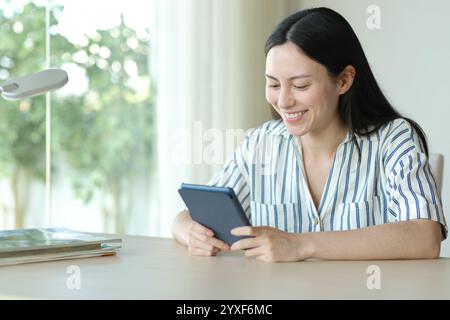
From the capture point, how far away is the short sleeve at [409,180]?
1729mm

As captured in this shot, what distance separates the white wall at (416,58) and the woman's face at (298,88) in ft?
4.33

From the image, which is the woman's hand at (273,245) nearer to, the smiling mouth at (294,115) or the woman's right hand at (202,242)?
the woman's right hand at (202,242)

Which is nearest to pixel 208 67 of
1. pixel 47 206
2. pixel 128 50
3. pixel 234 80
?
pixel 234 80

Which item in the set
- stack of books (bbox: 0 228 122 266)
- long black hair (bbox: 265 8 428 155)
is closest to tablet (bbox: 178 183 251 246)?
stack of books (bbox: 0 228 122 266)

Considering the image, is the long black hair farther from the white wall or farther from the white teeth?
the white wall

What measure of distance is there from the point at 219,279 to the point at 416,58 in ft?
6.96

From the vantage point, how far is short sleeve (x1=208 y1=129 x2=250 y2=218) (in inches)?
86.5

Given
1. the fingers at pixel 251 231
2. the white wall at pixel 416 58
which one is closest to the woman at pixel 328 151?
the fingers at pixel 251 231

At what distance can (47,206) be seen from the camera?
386cm

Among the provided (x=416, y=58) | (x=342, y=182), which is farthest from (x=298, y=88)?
(x=416, y=58)

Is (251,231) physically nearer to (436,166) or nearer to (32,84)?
(32,84)

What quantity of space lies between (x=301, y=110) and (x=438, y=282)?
69 cm

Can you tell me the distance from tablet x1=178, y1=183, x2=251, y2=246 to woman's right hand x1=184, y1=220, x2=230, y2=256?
0.01 meters

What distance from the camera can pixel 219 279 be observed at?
4.65ft
